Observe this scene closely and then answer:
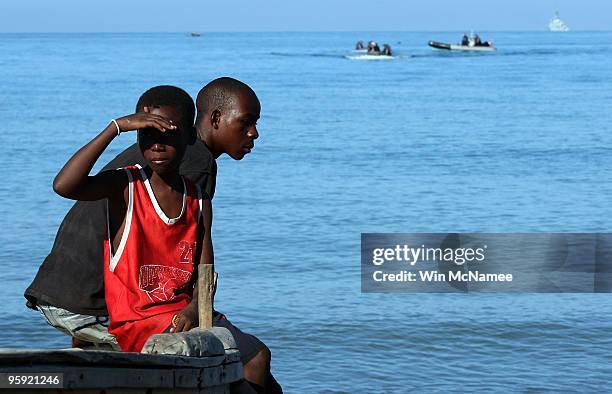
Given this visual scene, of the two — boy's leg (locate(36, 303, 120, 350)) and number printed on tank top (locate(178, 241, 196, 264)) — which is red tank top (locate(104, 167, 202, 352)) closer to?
number printed on tank top (locate(178, 241, 196, 264))

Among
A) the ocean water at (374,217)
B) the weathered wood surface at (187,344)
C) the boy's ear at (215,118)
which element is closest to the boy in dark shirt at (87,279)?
the boy's ear at (215,118)

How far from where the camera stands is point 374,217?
Result: 1659 centimetres

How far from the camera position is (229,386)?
174 inches

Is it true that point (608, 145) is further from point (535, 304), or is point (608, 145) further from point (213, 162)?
point (213, 162)

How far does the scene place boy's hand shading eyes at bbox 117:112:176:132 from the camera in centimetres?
436

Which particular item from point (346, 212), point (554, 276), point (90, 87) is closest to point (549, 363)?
point (554, 276)

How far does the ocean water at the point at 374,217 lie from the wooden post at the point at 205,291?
453 centimetres

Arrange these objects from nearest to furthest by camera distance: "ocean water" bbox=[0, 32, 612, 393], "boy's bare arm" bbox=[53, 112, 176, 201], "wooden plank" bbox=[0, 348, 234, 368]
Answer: "wooden plank" bbox=[0, 348, 234, 368] < "boy's bare arm" bbox=[53, 112, 176, 201] < "ocean water" bbox=[0, 32, 612, 393]

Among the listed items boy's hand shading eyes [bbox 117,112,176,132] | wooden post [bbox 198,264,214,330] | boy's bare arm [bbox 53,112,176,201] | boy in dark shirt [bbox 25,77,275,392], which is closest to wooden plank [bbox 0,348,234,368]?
wooden post [bbox 198,264,214,330]

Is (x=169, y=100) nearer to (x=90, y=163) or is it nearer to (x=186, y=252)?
(x=90, y=163)

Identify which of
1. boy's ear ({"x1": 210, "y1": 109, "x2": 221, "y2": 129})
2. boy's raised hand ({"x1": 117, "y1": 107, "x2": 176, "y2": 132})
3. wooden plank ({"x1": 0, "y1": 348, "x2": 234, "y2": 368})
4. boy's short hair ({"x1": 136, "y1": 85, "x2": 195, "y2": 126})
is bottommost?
wooden plank ({"x1": 0, "y1": 348, "x2": 234, "y2": 368})

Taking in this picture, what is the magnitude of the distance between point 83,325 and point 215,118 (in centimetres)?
94

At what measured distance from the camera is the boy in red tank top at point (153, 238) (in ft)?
14.7

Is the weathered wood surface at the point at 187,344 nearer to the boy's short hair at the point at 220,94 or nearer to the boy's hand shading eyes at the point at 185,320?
the boy's hand shading eyes at the point at 185,320
